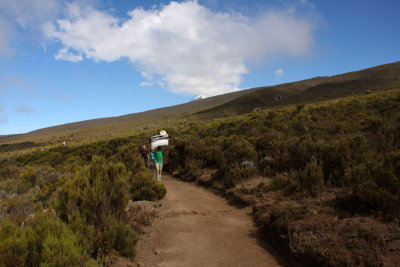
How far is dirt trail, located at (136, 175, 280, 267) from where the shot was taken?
407 cm

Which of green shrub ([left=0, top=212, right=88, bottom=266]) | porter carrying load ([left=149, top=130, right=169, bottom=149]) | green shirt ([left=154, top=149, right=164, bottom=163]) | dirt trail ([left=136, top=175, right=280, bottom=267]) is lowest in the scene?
dirt trail ([left=136, top=175, right=280, bottom=267])

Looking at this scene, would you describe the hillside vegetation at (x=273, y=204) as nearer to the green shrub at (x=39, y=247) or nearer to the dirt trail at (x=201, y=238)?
the green shrub at (x=39, y=247)

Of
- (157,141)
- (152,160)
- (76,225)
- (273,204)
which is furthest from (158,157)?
(76,225)

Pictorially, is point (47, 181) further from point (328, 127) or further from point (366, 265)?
point (328, 127)

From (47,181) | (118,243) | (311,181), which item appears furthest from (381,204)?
(47,181)

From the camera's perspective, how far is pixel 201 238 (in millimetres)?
4785

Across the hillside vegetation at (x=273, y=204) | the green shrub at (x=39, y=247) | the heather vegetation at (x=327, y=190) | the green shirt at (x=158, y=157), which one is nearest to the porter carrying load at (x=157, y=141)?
the green shirt at (x=158, y=157)

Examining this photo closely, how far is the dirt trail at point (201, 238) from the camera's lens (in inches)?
160

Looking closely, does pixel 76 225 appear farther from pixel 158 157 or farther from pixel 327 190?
pixel 158 157

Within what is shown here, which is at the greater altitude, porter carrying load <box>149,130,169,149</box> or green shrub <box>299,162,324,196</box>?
porter carrying load <box>149,130,169,149</box>

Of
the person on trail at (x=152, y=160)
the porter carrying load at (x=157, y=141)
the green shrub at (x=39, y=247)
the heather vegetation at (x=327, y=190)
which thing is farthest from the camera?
the porter carrying load at (x=157, y=141)

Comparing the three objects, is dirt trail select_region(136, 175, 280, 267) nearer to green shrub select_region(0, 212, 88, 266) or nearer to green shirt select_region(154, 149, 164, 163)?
green shrub select_region(0, 212, 88, 266)

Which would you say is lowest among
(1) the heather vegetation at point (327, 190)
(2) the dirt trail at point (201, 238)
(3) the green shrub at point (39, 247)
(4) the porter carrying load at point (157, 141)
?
(2) the dirt trail at point (201, 238)

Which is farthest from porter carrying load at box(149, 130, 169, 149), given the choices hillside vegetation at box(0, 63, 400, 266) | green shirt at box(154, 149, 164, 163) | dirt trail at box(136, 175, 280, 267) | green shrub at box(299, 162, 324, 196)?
green shrub at box(299, 162, 324, 196)
